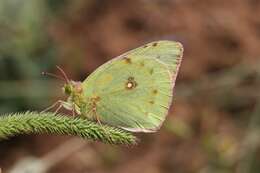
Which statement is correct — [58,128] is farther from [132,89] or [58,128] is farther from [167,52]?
[167,52]

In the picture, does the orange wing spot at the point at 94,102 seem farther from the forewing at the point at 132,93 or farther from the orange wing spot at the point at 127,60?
the orange wing spot at the point at 127,60

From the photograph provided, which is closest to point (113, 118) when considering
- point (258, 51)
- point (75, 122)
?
point (75, 122)

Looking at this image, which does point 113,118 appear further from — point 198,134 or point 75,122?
point 198,134

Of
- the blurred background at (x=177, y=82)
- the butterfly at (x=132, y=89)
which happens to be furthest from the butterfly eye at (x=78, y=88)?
the blurred background at (x=177, y=82)

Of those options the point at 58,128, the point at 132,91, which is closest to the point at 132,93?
the point at 132,91

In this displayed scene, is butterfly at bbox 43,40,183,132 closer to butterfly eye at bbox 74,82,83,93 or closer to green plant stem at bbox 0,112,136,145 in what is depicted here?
butterfly eye at bbox 74,82,83,93

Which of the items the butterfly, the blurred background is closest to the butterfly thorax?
the butterfly
